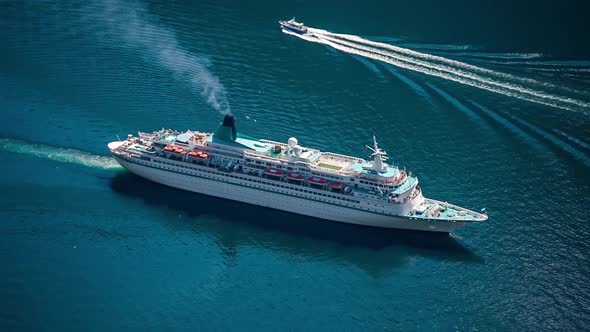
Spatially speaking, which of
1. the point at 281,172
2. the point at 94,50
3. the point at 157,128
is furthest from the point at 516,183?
the point at 94,50

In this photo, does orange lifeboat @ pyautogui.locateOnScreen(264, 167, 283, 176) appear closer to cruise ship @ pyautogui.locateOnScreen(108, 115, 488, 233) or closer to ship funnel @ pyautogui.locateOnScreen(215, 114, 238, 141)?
cruise ship @ pyautogui.locateOnScreen(108, 115, 488, 233)

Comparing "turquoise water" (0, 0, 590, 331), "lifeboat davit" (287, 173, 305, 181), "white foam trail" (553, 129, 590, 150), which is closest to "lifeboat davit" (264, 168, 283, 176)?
"lifeboat davit" (287, 173, 305, 181)

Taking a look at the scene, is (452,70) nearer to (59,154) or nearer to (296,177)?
(296,177)

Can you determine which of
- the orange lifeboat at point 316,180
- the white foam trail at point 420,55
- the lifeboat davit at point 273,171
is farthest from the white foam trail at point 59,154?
the white foam trail at point 420,55

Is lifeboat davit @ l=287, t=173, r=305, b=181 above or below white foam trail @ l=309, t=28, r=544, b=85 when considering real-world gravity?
below

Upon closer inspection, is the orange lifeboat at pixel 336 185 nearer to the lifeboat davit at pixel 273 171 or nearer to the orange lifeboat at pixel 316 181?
the orange lifeboat at pixel 316 181

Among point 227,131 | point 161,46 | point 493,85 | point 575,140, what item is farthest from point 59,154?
point 575,140
